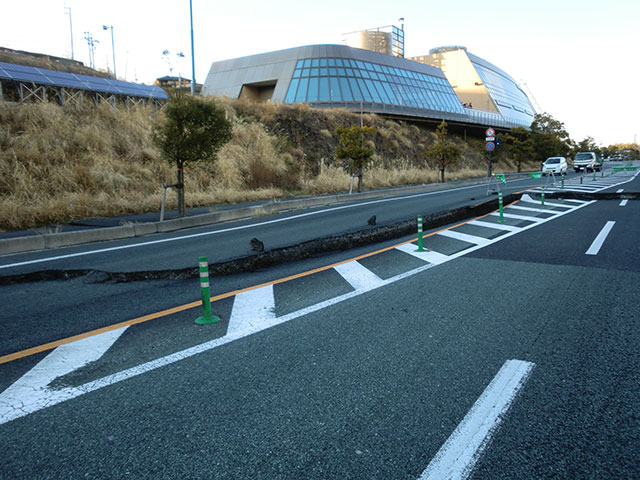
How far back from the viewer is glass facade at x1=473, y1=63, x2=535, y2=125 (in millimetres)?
79312

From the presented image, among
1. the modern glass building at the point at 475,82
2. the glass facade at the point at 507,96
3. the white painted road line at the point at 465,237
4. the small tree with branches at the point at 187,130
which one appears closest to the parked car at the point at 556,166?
the white painted road line at the point at 465,237

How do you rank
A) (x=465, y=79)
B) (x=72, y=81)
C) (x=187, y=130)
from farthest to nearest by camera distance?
(x=465, y=79) → (x=72, y=81) → (x=187, y=130)

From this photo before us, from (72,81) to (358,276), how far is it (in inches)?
882

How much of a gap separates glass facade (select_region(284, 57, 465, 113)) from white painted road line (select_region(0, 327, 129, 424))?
4070 centimetres

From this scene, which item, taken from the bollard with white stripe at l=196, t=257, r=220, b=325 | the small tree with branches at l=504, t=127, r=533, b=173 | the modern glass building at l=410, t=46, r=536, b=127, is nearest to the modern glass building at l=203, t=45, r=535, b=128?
the small tree with branches at l=504, t=127, r=533, b=173

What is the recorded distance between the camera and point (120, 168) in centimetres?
1719

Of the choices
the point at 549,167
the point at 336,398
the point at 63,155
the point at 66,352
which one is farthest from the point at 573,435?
the point at 549,167

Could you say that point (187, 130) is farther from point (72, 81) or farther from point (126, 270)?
point (72, 81)

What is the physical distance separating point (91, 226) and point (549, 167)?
3494 cm

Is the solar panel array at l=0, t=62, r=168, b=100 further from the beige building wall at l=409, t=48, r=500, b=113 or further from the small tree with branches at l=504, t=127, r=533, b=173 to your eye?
the beige building wall at l=409, t=48, r=500, b=113

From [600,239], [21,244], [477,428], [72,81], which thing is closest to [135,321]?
[477,428]

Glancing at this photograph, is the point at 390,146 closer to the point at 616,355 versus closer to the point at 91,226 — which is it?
the point at 91,226

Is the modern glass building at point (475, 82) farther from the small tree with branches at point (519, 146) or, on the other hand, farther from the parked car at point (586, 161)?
the parked car at point (586, 161)

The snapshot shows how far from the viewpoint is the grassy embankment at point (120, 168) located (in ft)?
44.5
